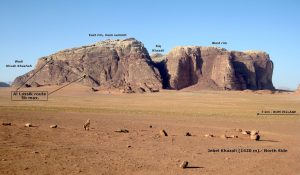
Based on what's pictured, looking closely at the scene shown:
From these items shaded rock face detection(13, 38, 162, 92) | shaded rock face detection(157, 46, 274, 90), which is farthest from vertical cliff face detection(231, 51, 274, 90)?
shaded rock face detection(13, 38, 162, 92)

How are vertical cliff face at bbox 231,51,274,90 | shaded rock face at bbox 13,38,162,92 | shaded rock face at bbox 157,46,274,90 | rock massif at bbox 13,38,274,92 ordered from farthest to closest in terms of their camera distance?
1. vertical cliff face at bbox 231,51,274,90
2. shaded rock face at bbox 157,46,274,90
3. rock massif at bbox 13,38,274,92
4. shaded rock face at bbox 13,38,162,92

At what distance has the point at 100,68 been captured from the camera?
3760 inches

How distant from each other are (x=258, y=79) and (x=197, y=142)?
3725 inches

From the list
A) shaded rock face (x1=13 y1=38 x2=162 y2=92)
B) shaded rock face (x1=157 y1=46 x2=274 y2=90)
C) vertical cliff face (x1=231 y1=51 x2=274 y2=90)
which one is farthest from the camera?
vertical cliff face (x1=231 y1=51 x2=274 y2=90)

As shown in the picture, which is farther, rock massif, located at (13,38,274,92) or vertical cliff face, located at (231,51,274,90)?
vertical cliff face, located at (231,51,274,90)

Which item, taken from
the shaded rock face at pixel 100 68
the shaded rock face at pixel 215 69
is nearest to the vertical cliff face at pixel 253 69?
the shaded rock face at pixel 215 69

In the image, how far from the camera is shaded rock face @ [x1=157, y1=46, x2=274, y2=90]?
94.2 m

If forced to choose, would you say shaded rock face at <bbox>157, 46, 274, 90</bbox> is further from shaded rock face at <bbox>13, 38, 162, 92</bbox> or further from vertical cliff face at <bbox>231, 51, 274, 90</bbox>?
shaded rock face at <bbox>13, 38, 162, 92</bbox>

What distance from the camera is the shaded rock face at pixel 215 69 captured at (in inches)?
3711

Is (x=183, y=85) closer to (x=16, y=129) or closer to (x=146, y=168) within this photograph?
(x=16, y=129)

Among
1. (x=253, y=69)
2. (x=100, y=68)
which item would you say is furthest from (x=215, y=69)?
(x=100, y=68)

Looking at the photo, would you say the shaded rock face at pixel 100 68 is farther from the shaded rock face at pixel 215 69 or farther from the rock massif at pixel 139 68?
the shaded rock face at pixel 215 69

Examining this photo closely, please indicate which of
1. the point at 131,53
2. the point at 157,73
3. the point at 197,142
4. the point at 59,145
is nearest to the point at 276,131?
the point at 197,142

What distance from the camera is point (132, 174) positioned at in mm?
10570
